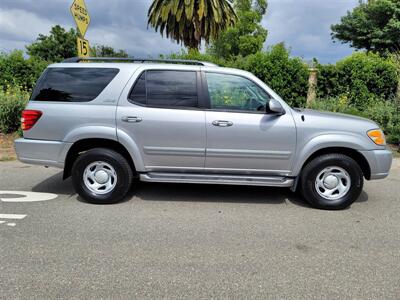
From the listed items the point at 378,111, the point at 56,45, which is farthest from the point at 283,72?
the point at 56,45

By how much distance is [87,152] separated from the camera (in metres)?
4.39

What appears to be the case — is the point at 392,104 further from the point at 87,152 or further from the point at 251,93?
the point at 87,152

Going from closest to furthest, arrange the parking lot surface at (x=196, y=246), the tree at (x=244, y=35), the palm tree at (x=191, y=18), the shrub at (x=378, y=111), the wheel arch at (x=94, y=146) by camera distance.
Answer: the parking lot surface at (x=196, y=246) → the wheel arch at (x=94, y=146) → the shrub at (x=378, y=111) → the palm tree at (x=191, y=18) → the tree at (x=244, y=35)

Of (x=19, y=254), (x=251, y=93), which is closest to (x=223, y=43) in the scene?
(x=251, y=93)

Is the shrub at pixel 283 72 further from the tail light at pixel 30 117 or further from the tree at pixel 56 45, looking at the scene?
the tree at pixel 56 45

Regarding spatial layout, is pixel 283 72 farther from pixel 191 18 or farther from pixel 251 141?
pixel 191 18

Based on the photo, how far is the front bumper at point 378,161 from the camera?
4254 millimetres

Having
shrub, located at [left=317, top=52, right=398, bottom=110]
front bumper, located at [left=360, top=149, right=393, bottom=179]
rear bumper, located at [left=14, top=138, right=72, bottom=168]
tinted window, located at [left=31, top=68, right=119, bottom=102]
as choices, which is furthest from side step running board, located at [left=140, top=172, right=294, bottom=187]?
shrub, located at [left=317, top=52, right=398, bottom=110]

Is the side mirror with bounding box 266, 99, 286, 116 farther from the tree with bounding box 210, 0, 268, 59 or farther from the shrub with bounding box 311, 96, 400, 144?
the tree with bounding box 210, 0, 268, 59

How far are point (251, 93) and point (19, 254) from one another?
3.29 metres

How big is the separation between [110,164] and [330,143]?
Result: 2944 millimetres

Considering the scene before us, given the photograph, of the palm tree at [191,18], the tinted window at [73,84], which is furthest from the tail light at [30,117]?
the palm tree at [191,18]

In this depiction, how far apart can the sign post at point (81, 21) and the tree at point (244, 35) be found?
2381 centimetres

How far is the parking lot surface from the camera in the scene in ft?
8.68
